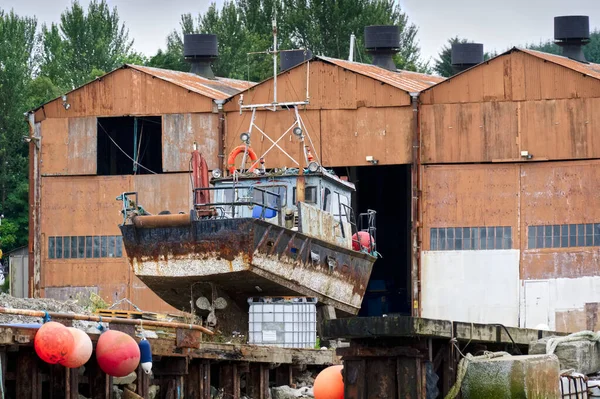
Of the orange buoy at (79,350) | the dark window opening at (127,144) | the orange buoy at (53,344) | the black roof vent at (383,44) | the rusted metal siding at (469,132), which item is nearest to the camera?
the orange buoy at (53,344)

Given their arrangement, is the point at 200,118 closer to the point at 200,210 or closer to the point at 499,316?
the point at 499,316

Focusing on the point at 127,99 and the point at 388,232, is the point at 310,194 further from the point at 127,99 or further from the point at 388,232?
the point at 388,232

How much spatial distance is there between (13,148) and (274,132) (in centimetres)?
2303

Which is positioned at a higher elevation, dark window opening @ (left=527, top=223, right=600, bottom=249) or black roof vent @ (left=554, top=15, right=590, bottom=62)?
black roof vent @ (left=554, top=15, right=590, bottom=62)

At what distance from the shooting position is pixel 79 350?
1555 cm

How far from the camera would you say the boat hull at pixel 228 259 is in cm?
2300

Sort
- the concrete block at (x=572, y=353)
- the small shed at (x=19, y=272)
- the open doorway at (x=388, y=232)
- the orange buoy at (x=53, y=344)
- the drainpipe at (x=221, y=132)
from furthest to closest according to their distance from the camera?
the small shed at (x=19, y=272)
the open doorway at (x=388, y=232)
the drainpipe at (x=221, y=132)
the concrete block at (x=572, y=353)
the orange buoy at (x=53, y=344)

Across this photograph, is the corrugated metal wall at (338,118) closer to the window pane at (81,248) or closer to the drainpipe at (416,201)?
the drainpipe at (416,201)

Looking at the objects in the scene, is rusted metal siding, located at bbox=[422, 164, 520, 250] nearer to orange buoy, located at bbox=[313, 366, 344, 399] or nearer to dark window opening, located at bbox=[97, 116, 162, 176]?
dark window opening, located at bbox=[97, 116, 162, 176]

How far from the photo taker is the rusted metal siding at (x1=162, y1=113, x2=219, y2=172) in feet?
112

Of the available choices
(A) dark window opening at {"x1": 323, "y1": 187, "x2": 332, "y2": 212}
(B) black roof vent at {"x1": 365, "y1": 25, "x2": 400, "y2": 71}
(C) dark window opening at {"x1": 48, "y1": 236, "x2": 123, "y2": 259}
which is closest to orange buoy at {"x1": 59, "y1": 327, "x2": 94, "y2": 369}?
(A) dark window opening at {"x1": 323, "y1": 187, "x2": 332, "y2": 212}

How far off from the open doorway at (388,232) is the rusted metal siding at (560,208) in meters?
6.10

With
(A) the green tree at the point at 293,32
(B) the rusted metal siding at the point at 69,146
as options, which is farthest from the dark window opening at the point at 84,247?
(A) the green tree at the point at 293,32

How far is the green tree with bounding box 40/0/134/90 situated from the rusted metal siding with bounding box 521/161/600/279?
39263mm
